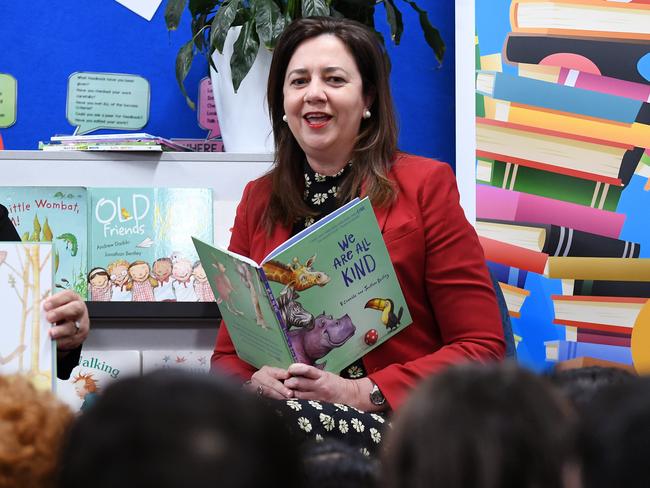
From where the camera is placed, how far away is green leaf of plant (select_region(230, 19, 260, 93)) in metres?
2.37

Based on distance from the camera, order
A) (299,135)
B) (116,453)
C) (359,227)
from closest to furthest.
Answer: (116,453)
(359,227)
(299,135)

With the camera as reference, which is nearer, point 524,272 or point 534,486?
point 534,486

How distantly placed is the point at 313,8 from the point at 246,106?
33 centimetres

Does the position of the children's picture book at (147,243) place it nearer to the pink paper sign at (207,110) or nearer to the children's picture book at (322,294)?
the pink paper sign at (207,110)

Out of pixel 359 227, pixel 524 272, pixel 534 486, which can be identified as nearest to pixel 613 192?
pixel 524 272

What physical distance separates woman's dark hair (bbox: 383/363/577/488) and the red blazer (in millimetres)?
1202

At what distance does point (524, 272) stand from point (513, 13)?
0.80m

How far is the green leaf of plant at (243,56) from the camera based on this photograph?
2.37m

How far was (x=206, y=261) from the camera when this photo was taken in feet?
6.02

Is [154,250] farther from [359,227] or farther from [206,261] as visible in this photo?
[359,227]

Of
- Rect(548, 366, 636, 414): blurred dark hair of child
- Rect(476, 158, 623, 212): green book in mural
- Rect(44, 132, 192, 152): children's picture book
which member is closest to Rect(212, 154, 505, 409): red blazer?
Rect(44, 132, 192, 152): children's picture book

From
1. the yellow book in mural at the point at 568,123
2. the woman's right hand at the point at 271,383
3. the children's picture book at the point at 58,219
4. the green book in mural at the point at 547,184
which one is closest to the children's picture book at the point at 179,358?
the children's picture book at the point at 58,219

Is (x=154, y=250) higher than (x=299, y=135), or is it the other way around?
(x=299, y=135)

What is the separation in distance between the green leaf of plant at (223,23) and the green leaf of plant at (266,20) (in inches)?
2.5
